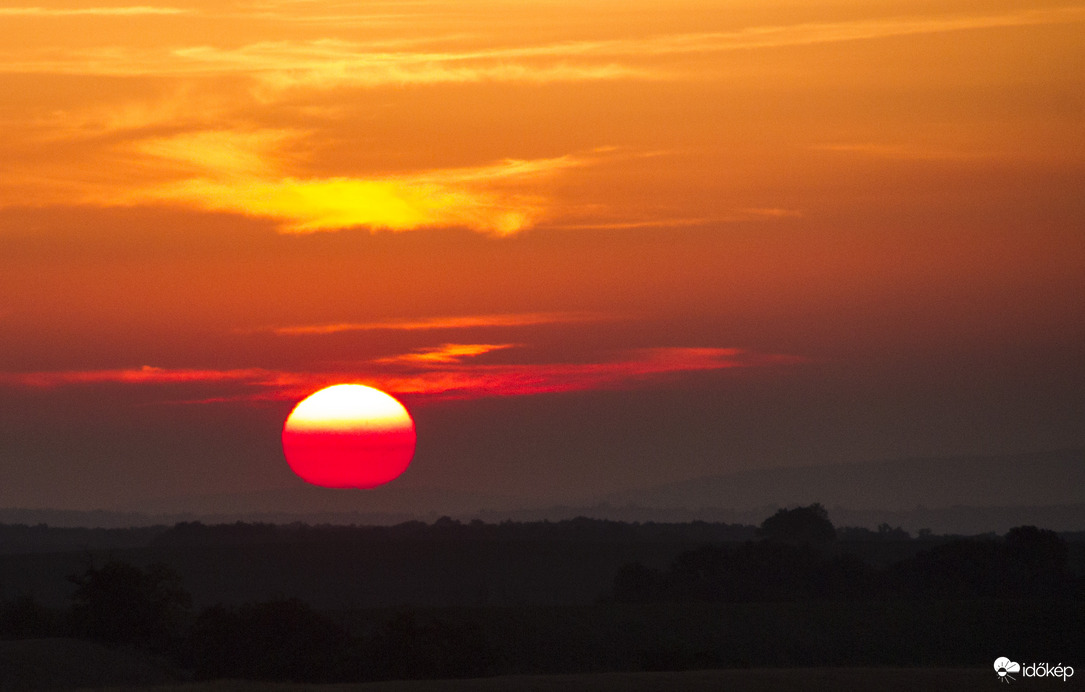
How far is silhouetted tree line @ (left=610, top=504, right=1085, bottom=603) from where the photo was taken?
130125 mm

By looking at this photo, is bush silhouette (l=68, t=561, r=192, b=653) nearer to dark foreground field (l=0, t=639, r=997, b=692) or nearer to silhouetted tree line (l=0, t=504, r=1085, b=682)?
silhouetted tree line (l=0, t=504, r=1085, b=682)

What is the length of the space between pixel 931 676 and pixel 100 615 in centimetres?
5152

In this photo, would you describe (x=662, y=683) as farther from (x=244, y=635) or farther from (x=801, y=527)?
(x=801, y=527)

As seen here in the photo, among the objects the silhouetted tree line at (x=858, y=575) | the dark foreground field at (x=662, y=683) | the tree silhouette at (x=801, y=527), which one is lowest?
the dark foreground field at (x=662, y=683)

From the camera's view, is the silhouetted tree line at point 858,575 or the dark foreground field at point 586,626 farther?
the silhouetted tree line at point 858,575

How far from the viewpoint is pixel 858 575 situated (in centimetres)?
13450

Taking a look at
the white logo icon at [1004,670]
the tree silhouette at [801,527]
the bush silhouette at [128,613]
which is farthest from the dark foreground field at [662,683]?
the tree silhouette at [801,527]

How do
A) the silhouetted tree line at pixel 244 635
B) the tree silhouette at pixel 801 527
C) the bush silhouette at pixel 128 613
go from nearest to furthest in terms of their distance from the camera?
the silhouetted tree line at pixel 244 635 → the bush silhouette at pixel 128 613 → the tree silhouette at pixel 801 527

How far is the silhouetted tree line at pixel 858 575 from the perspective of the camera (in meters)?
130

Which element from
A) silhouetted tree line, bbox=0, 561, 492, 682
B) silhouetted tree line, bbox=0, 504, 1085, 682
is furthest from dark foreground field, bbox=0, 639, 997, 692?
silhouetted tree line, bbox=0, 504, 1085, 682

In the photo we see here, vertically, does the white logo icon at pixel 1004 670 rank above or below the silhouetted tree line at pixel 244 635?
below

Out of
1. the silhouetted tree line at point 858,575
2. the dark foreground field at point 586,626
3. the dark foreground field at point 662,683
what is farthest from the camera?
the silhouetted tree line at point 858,575

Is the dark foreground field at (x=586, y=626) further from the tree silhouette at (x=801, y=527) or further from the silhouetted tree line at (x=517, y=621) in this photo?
the tree silhouette at (x=801, y=527)

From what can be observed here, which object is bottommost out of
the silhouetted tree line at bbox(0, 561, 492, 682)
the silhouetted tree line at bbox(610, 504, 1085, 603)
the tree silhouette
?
the silhouetted tree line at bbox(0, 561, 492, 682)
